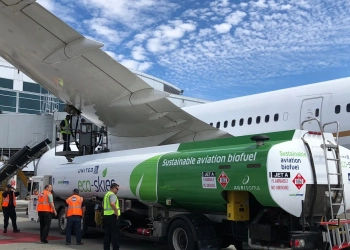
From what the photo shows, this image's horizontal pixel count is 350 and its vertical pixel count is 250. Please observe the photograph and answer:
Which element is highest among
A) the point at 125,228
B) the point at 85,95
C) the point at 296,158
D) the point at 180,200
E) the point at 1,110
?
the point at 1,110

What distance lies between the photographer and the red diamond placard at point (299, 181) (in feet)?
25.0

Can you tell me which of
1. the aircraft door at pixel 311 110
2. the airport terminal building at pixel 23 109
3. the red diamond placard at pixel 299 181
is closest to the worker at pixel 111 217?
the red diamond placard at pixel 299 181

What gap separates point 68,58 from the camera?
10945 mm

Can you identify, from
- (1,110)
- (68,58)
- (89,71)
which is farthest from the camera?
(1,110)

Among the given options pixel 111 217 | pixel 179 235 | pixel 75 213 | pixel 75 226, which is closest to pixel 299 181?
pixel 179 235

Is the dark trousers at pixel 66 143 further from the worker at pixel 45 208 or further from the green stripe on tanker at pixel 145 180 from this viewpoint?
the green stripe on tanker at pixel 145 180

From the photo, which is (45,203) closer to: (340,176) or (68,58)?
(68,58)

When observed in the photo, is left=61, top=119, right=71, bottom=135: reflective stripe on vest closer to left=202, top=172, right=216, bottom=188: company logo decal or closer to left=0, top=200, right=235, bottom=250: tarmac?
left=0, top=200, right=235, bottom=250: tarmac

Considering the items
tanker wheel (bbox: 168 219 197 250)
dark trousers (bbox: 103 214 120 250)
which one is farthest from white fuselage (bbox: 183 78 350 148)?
dark trousers (bbox: 103 214 120 250)

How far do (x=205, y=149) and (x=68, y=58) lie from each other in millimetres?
4322

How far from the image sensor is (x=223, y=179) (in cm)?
834

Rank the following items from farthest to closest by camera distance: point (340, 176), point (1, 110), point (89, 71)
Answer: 1. point (1, 110)
2. point (89, 71)
3. point (340, 176)

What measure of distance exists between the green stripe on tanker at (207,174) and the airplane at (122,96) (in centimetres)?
266

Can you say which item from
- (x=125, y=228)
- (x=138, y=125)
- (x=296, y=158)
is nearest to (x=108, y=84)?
(x=138, y=125)
